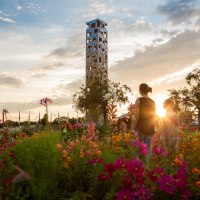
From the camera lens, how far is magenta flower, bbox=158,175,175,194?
4.38 m

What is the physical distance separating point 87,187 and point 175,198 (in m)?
1.23

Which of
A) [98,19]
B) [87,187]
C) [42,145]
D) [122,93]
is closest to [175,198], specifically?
[87,187]

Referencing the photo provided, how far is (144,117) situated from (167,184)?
372 cm

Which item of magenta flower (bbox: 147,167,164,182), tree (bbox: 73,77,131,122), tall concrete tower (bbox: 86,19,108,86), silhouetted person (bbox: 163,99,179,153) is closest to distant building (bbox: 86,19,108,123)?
tall concrete tower (bbox: 86,19,108,86)

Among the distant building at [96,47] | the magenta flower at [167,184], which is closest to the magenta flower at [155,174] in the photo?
the magenta flower at [167,184]

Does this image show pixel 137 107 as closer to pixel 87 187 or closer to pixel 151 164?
pixel 151 164

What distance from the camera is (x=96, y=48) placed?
86.9 meters

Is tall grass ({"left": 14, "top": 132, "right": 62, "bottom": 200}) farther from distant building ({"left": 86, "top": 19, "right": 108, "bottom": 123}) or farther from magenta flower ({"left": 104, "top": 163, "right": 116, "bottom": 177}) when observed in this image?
distant building ({"left": 86, "top": 19, "right": 108, "bottom": 123})

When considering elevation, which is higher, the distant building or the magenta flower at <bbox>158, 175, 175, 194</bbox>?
the distant building

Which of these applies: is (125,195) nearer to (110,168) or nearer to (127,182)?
(127,182)

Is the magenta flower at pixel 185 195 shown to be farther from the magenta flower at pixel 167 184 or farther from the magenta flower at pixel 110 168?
the magenta flower at pixel 110 168

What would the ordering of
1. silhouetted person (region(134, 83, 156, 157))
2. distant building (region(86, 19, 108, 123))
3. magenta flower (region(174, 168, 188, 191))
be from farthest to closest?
distant building (region(86, 19, 108, 123)) → silhouetted person (region(134, 83, 156, 157)) → magenta flower (region(174, 168, 188, 191))

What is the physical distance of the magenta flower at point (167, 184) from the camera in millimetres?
4383

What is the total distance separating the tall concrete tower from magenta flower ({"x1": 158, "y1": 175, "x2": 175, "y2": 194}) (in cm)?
7917
